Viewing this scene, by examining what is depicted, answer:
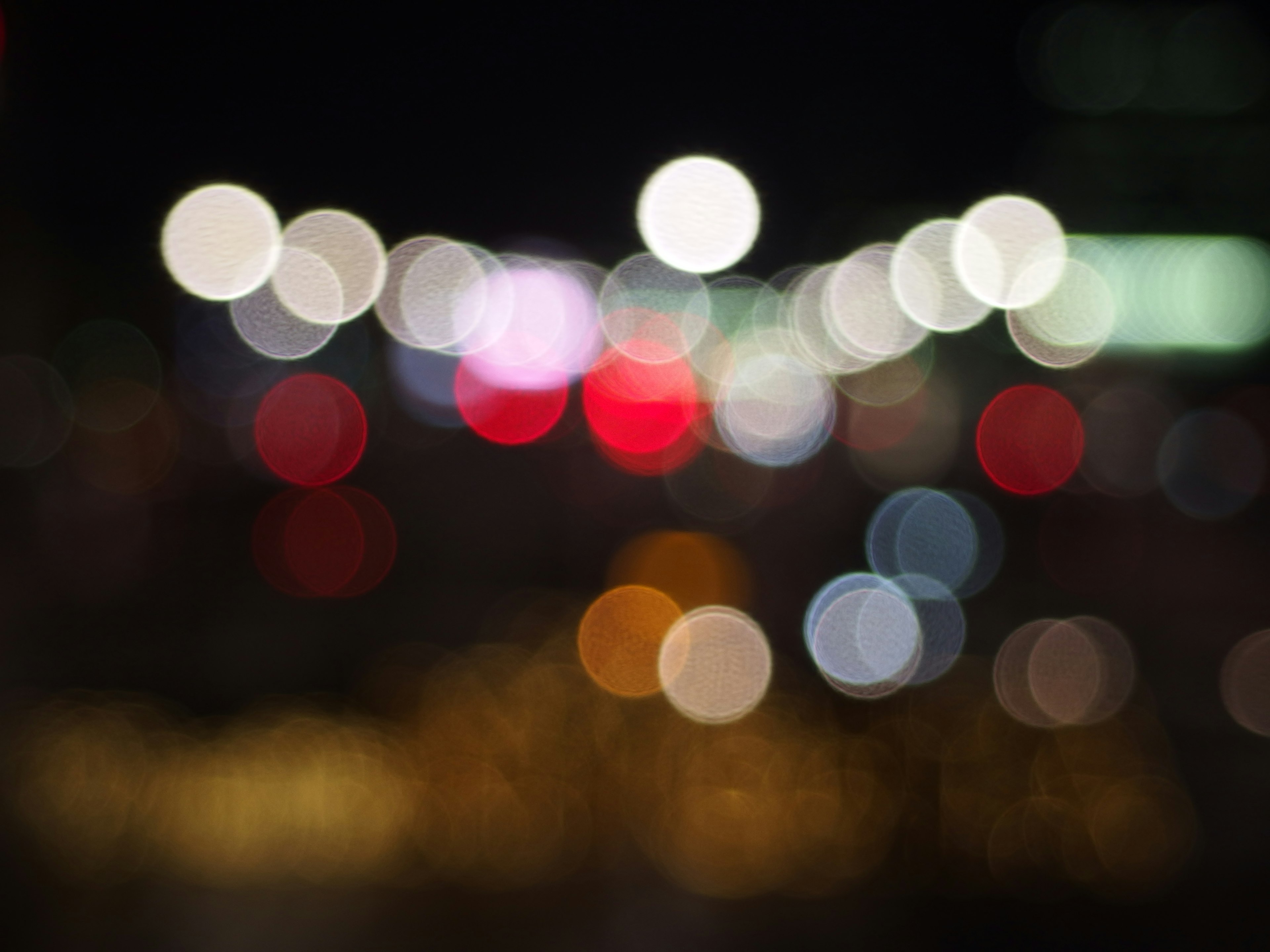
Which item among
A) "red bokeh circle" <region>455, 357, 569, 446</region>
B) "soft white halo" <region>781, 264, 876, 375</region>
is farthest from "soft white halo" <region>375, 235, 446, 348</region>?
"red bokeh circle" <region>455, 357, 569, 446</region>

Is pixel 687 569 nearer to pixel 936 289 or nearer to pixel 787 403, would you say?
pixel 787 403

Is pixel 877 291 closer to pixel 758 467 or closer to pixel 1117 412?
pixel 1117 412

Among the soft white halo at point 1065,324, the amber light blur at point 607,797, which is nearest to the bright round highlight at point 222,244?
the amber light blur at point 607,797

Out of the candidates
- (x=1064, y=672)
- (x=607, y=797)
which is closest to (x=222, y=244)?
(x=607, y=797)

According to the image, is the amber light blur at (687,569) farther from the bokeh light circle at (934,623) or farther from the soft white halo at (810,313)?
the soft white halo at (810,313)

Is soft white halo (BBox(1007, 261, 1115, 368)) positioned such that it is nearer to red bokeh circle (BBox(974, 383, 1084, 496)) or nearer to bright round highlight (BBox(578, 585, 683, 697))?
red bokeh circle (BBox(974, 383, 1084, 496))

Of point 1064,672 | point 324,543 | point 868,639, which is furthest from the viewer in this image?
point 324,543
